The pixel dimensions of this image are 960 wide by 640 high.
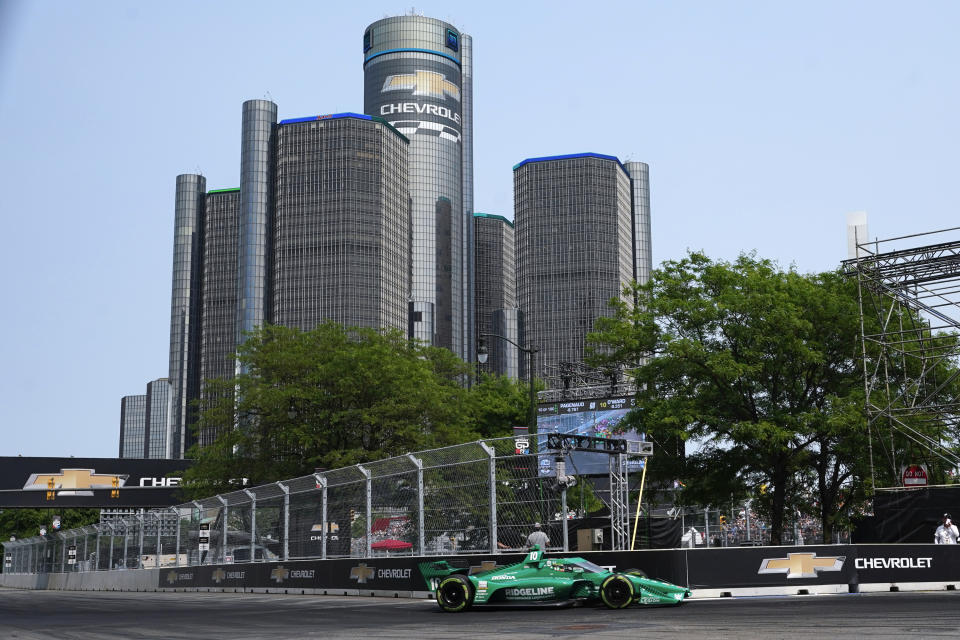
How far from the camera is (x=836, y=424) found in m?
35.4

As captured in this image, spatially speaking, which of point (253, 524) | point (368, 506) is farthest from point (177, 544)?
point (368, 506)

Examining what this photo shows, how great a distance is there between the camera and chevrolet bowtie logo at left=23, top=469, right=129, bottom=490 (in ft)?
287

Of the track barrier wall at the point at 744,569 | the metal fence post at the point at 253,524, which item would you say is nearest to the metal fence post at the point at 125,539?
the metal fence post at the point at 253,524

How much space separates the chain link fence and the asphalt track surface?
7.49 ft

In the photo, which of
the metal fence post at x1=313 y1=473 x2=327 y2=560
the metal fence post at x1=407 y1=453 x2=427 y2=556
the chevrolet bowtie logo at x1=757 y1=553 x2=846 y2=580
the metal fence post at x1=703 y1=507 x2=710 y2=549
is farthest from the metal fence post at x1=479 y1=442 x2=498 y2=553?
the metal fence post at x1=703 y1=507 x2=710 y2=549

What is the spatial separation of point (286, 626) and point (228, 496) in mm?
18056

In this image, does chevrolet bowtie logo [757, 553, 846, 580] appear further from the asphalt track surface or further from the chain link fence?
the chain link fence

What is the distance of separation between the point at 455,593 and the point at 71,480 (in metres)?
75.9

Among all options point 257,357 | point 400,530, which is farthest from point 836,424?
point 257,357

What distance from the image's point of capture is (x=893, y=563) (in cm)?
2428

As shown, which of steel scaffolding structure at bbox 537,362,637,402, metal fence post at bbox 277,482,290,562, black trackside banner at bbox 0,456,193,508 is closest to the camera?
metal fence post at bbox 277,482,290,562

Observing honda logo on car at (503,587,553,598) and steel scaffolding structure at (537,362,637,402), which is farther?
steel scaffolding structure at (537,362,637,402)

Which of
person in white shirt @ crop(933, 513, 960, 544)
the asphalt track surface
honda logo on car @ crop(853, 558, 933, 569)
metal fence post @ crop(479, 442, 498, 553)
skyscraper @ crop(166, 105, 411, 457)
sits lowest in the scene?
the asphalt track surface

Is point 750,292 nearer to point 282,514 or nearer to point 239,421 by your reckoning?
point 282,514
